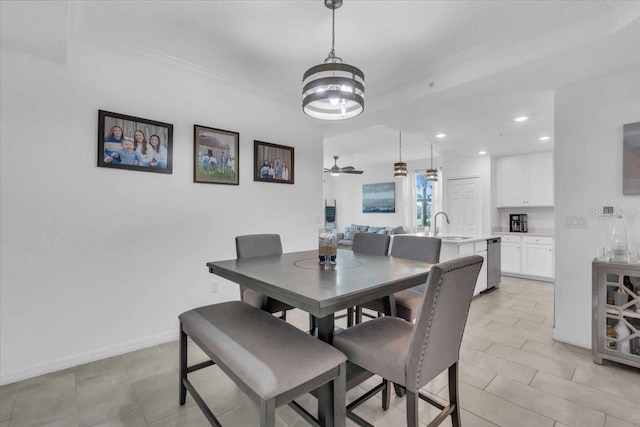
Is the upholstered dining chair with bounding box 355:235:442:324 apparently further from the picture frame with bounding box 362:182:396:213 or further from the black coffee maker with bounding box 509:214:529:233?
the picture frame with bounding box 362:182:396:213

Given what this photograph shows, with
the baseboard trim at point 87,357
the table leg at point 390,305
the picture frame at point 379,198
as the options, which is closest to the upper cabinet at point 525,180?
the picture frame at point 379,198

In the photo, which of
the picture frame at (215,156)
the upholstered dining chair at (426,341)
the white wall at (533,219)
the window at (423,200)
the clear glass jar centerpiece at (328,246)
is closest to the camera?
the upholstered dining chair at (426,341)

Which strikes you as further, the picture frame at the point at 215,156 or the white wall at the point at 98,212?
the picture frame at the point at 215,156

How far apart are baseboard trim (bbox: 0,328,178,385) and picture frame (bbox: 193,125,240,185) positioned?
147cm

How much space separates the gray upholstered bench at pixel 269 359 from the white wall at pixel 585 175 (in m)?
2.55

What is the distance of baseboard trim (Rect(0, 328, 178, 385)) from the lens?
6.92 ft

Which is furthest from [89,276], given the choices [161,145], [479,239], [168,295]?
[479,239]

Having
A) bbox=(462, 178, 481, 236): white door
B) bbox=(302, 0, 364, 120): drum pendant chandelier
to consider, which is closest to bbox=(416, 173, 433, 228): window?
bbox=(462, 178, 481, 236): white door

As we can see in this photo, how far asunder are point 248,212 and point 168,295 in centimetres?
111

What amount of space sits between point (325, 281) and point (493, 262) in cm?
397

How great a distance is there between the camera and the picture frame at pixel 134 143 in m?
2.44

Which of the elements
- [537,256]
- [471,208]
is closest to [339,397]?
[537,256]

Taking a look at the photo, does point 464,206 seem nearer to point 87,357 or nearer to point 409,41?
point 409,41

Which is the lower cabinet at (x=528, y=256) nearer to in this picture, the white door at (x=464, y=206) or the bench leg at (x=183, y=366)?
the white door at (x=464, y=206)
